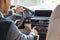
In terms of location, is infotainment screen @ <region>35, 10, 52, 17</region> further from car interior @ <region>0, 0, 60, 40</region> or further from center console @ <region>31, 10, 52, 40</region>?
center console @ <region>31, 10, 52, 40</region>

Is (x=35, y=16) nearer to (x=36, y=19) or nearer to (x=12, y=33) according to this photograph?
(x=36, y=19)

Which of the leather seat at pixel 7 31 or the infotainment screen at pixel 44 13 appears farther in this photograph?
the infotainment screen at pixel 44 13

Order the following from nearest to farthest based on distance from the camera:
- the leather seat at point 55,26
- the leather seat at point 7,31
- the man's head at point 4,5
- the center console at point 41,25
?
the leather seat at point 55,26 → the leather seat at point 7,31 → the man's head at point 4,5 → the center console at point 41,25

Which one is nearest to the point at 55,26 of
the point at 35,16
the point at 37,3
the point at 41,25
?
the point at 41,25

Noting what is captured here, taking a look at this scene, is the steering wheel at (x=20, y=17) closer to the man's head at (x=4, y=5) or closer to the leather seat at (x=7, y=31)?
the man's head at (x=4, y=5)

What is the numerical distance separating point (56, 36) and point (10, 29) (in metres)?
0.44

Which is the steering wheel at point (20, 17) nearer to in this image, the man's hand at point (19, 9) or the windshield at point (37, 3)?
the man's hand at point (19, 9)

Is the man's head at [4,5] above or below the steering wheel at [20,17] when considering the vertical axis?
above

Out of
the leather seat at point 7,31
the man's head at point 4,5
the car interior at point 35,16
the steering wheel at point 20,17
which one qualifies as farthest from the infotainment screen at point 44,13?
the leather seat at point 7,31

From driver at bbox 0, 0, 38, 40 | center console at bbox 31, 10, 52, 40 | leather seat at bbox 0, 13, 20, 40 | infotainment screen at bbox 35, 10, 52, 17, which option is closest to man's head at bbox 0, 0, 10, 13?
driver at bbox 0, 0, 38, 40

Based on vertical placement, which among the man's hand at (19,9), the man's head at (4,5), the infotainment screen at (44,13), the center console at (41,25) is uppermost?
the man's head at (4,5)

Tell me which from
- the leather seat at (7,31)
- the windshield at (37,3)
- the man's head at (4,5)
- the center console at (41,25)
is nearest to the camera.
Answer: the leather seat at (7,31)

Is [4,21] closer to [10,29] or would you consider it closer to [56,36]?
[10,29]

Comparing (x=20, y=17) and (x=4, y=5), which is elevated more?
(x=4, y=5)
